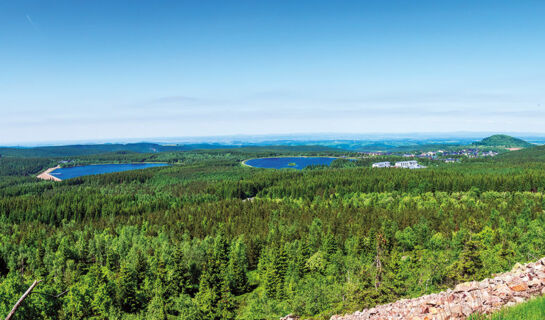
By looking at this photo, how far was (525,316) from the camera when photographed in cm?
1383

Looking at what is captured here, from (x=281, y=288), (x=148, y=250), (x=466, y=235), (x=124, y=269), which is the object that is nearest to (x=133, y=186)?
(x=148, y=250)

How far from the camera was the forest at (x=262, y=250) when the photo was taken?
149ft

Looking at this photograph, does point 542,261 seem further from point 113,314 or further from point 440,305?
point 113,314

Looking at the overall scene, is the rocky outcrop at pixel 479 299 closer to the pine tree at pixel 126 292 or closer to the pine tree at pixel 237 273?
the pine tree at pixel 237 273

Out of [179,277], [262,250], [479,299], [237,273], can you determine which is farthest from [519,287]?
[262,250]

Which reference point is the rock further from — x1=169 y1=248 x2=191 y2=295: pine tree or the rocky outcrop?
x1=169 y1=248 x2=191 y2=295: pine tree

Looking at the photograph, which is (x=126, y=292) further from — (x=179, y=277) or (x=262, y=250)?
(x=262, y=250)

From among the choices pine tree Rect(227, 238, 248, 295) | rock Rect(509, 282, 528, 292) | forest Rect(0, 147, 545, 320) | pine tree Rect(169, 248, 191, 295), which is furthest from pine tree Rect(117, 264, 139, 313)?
rock Rect(509, 282, 528, 292)

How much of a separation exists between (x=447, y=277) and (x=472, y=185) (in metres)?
108

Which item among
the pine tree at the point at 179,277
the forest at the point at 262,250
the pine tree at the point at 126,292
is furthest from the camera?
the pine tree at the point at 179,277

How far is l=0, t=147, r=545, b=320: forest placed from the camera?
149ft

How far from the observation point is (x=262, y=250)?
7150 centimetres

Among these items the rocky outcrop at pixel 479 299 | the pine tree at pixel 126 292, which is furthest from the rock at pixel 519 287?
the pine tree at pixel 126 292

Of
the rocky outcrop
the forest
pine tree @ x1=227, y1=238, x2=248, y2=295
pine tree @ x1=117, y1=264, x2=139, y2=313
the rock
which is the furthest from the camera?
pine tree @ x1=227, y1=238, x2=248, y2=295
